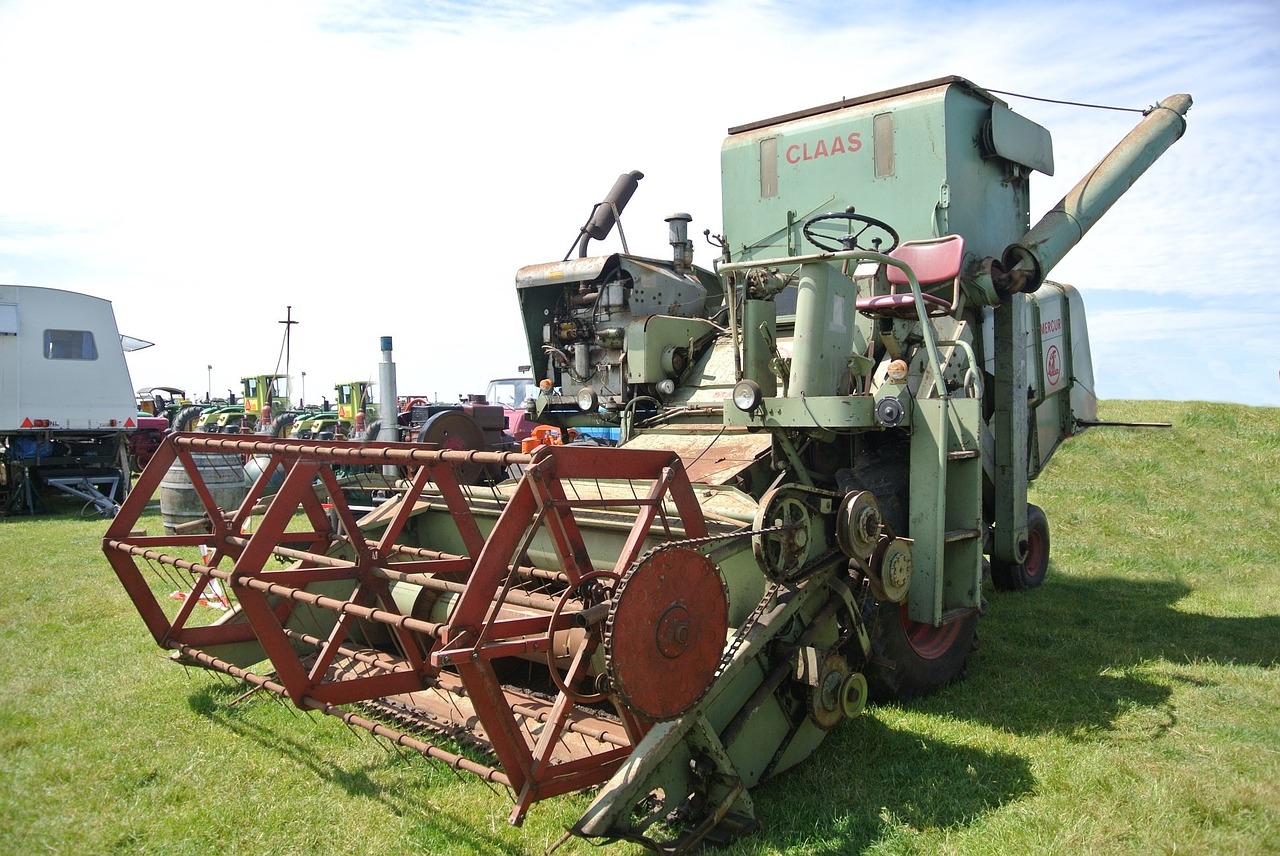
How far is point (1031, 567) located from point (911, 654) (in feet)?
12.6

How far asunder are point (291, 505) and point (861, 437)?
2.91 metres

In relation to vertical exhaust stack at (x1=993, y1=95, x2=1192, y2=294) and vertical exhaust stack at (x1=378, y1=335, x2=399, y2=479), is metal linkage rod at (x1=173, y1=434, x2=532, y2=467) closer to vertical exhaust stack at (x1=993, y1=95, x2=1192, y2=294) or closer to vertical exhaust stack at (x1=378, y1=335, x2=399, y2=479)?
vertical exhaust stack at (x1=993, y1=95, x2=1192, y2=294)

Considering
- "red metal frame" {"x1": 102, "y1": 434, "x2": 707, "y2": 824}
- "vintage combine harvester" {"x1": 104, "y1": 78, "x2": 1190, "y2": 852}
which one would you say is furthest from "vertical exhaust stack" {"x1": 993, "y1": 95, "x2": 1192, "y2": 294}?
"red metal frame" {"x1": 102, "y1": 434, "x2": 707, "y2": 824}

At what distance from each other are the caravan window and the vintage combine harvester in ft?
35.9

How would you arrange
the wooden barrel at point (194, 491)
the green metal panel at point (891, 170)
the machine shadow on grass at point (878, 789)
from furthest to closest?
the wooden barrel at point (194, 491) → the green metal panel at point (891, 170) → the machine shadow on grass at point (878, 789)

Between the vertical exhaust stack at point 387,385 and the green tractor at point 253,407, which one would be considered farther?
the green tractor at point 253,407

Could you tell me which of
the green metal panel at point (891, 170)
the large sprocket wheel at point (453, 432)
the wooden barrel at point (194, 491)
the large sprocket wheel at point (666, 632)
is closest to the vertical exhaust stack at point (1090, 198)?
the green metal panel at point (891, 170)

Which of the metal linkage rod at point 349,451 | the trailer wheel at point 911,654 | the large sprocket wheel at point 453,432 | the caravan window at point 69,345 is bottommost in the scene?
the trailer wheel at point 911,654

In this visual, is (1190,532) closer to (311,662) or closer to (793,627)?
(793,627)

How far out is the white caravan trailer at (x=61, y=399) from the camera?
45.7 ft

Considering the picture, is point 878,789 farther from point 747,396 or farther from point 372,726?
point 372,726

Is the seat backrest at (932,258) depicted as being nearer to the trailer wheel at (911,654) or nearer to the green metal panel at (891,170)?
A: the green metal panel at (891,170)

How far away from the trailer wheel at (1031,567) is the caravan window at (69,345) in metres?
14.0

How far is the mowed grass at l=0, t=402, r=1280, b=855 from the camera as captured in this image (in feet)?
11.4
